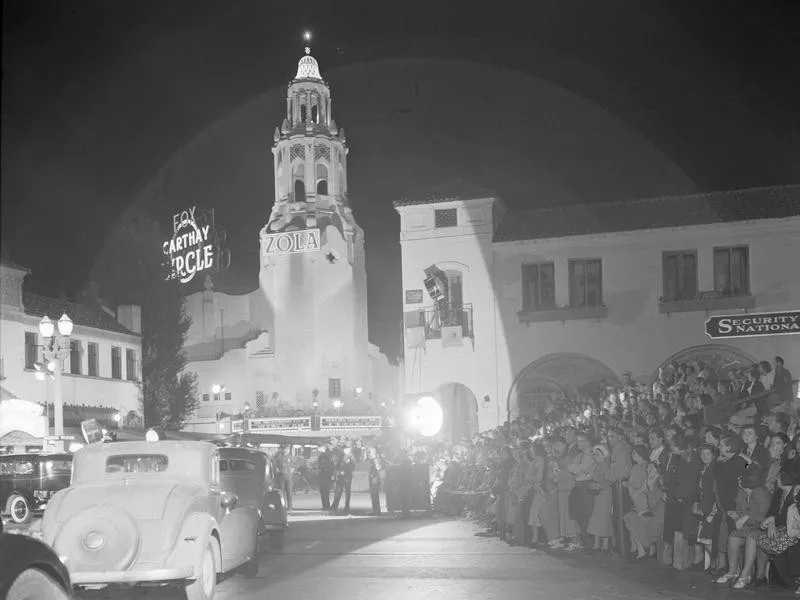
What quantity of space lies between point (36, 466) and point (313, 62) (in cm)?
5203

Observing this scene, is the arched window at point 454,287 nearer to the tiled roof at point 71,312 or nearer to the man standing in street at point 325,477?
the man standing in street at point 325,477

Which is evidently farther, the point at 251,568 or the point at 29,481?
the point at 29,481

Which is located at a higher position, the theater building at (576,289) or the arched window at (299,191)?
the arched window at (299,191)

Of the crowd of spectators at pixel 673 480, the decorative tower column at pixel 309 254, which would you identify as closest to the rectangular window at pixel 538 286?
the crowd of spectators at pixel 673 480

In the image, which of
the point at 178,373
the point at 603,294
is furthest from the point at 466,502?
the point at 178,373

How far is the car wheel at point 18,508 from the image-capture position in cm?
2532

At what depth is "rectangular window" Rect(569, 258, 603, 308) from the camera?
36.5 meters

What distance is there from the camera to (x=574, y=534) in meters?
17.6

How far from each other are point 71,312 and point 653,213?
27.6 meters

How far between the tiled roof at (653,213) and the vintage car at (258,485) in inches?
786

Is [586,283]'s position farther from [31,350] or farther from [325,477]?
[31,350]

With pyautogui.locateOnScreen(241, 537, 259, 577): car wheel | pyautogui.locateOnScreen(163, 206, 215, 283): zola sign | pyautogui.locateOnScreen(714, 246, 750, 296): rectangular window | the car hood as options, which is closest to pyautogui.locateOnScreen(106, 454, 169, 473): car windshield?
the car hood

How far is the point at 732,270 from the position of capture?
Answer: 35.0 metres

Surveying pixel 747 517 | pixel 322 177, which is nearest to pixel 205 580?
pixel 747 517
